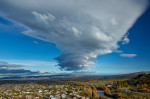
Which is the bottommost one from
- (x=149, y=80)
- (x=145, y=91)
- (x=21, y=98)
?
(x=21, y=98)

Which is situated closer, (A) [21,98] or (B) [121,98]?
(B) [121,98]

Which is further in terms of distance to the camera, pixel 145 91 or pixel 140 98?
pixel 145 91

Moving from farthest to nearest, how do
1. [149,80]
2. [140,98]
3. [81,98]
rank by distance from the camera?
[149,80], [81,98], [140,98]

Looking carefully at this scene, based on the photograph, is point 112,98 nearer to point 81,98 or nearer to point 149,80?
point 81,98

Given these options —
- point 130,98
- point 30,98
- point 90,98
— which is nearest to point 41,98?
point 30,98

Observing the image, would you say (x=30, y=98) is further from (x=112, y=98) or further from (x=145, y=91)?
(x=145, y=91)

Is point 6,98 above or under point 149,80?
under

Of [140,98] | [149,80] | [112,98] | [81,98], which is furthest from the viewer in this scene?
[149,80]

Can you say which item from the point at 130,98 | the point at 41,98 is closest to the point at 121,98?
the point at 130,98

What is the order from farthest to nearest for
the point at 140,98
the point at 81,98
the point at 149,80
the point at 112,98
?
the point at 149,80, the point at 112,98, the point at 81,98, the point at 140,98
